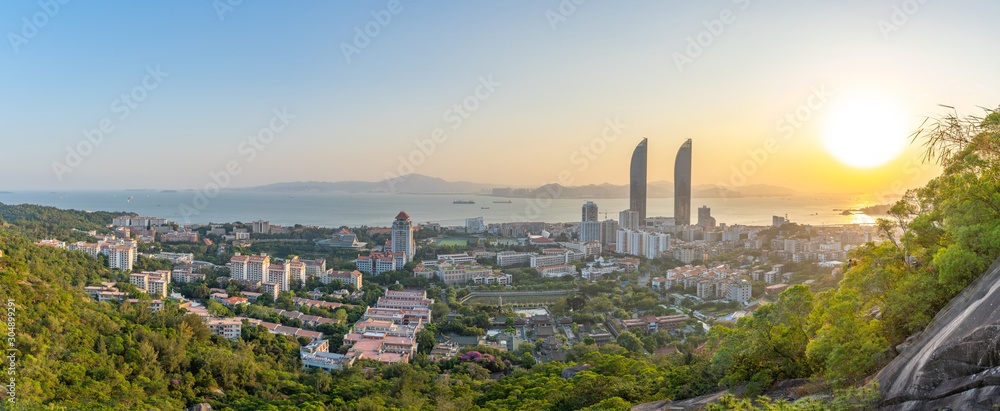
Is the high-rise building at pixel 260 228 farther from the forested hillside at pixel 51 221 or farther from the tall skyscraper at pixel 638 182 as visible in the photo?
the tall skyscraper at pixel 638 182

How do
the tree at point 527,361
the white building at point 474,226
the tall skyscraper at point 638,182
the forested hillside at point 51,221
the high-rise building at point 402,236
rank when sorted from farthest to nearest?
the tall skyscraper at point 638,182 → the white building at point 474,226 → the high-rise building at point 402,236 → the forested hillside at point 51,221 → the tree at point 527,361

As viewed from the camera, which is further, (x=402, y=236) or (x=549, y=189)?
(x=549, y=189)

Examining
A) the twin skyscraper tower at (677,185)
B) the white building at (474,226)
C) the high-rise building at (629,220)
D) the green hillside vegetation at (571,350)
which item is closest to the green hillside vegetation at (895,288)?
the green hillside vegetation at (571,350)

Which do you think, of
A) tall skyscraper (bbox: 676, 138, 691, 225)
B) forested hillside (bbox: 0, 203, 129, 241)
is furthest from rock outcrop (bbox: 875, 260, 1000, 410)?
tall skyscraper (bbox: 676, 138, 691, 225)

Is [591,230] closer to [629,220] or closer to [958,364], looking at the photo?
[629,220]

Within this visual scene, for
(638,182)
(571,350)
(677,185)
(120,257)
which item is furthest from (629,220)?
(120,257)

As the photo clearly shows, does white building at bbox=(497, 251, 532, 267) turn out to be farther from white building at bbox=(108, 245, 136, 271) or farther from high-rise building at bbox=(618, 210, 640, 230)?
white building at bbox=(108, 245, 136, 271)
